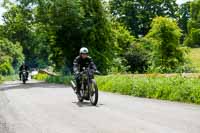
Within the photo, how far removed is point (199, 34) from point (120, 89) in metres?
64.7

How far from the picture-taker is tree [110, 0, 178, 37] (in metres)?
101

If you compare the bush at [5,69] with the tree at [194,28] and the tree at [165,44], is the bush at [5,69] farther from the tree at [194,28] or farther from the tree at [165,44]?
the tree at [165,44]

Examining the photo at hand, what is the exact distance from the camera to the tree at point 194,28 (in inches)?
3356

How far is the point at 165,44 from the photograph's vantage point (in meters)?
44.7

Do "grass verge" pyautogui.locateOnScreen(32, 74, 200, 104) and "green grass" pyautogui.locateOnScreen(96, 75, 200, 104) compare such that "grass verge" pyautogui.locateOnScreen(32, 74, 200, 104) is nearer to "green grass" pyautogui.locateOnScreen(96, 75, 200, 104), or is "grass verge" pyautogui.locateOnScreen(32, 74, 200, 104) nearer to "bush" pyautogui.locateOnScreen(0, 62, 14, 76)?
"green grass" pyautogui.locateOnScreen(96, 75, 200, 104)

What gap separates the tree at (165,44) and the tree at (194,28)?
131ft

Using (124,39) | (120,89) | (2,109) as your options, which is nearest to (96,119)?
(2,109)

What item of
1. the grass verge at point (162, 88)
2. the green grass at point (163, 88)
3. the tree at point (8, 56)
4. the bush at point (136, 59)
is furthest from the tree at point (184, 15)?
the green grass at point (163, 88)

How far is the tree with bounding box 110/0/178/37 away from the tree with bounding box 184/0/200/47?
767cm

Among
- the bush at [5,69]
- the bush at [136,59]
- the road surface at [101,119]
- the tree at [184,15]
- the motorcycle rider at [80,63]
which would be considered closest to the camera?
the road surface at [101,119]

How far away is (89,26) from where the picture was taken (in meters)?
39.3

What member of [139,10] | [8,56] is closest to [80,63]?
[8,56]

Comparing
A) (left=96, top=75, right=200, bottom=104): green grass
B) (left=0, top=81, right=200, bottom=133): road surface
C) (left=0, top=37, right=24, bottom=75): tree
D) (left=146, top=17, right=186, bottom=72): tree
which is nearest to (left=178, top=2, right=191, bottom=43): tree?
(left=0, top=37, right=24, bottom=75): tree

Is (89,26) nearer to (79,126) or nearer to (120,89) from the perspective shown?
(120,89)
